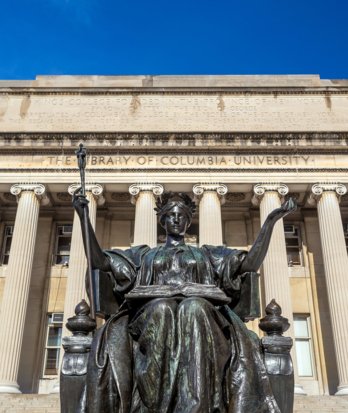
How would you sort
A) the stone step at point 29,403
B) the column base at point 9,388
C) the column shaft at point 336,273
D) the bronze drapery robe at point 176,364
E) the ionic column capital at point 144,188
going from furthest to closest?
the ionic column capital at point 144,188, the column shaft at point 336,273, the column base at point 9,388, the stone step at point 29,403, the bronze drapery robe at point 176,364

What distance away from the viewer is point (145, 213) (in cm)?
2430

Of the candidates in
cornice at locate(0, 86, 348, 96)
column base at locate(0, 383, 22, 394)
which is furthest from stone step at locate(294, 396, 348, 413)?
cornice at locate(0, 86, 348, 96)

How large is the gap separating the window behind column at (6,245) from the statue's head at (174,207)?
2403 centimetres

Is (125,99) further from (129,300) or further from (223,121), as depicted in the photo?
(129,300)

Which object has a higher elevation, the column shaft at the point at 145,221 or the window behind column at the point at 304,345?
the column shaft at the point at 145,221

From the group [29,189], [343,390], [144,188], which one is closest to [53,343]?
[29,189]

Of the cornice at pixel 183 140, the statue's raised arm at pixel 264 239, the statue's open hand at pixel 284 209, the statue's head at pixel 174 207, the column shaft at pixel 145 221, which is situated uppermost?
the cornice at pixel 183 140

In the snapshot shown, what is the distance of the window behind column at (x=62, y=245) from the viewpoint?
28.3 metres

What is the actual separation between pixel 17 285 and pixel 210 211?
876cm

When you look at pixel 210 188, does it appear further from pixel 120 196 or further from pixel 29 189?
pixel 29 189

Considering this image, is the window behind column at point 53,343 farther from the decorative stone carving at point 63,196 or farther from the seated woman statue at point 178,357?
the seated woman statue at point 178,357

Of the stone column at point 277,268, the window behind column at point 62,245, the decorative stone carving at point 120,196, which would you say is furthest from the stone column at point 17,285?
the stone column at point 277,268

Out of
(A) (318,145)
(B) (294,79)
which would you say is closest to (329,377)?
(A) (318,145)

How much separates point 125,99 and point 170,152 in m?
5.33
